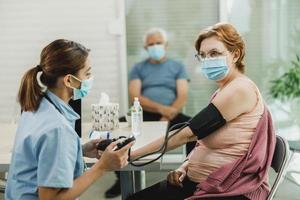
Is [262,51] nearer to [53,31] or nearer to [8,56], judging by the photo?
[53,31]

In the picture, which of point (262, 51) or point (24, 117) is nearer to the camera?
point (24, 117)

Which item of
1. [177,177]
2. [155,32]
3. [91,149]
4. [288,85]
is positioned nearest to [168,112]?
[155,32]

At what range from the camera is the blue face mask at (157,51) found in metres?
3.53

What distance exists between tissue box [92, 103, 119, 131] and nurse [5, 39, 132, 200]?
81 centimetres

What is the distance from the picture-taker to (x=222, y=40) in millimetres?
1714

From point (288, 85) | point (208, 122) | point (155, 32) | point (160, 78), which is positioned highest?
point (155, 32)

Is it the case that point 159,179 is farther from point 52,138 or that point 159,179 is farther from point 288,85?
point 52,138

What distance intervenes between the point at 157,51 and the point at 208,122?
6.64ft

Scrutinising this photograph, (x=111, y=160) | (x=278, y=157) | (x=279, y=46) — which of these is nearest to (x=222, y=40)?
(x=278, y=157)

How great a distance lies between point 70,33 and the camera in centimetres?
373

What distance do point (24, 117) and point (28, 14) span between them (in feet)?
Result: 8.56

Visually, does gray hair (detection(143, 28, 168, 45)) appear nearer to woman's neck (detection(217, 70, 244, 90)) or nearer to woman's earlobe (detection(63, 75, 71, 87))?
woman's neck (detection(217, 70, 244, 90))

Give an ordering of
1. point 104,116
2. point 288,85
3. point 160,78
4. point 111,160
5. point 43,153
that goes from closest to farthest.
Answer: point 43,153 < point 111,160 < point 104,116 < point 160,78 < point 288,85

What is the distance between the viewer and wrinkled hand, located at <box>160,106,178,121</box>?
3432 millimetres
